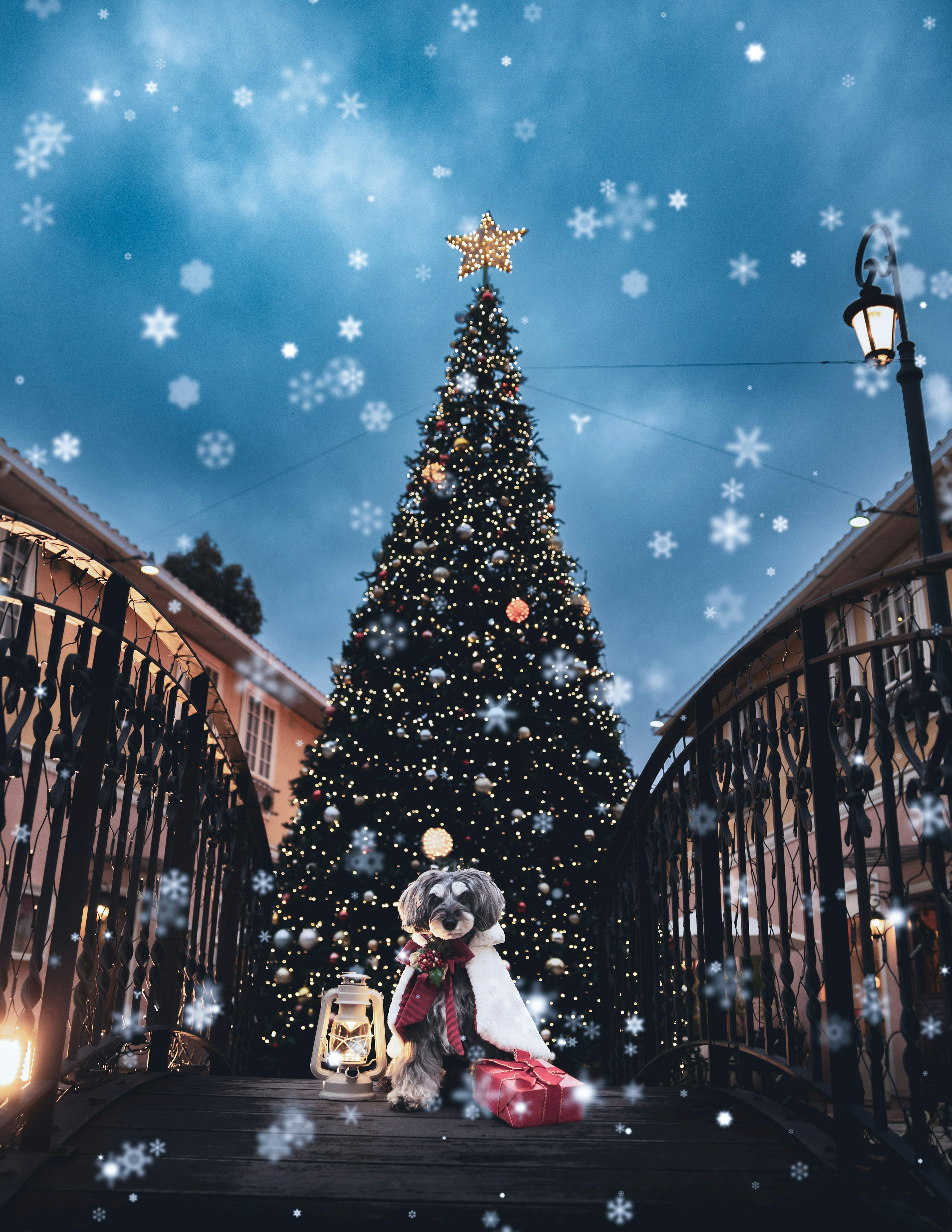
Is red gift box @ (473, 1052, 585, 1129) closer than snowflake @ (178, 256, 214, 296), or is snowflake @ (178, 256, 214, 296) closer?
red gift box @ (473, 1052, 585, 1129)

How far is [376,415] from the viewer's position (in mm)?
8578

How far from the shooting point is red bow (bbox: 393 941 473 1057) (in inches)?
113

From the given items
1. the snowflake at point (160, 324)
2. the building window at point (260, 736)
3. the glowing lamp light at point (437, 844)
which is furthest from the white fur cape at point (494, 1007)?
the building window at point (260, 736)

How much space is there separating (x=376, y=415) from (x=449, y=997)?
264 inches

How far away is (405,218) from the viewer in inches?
917

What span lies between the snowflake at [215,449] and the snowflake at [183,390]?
308 mm

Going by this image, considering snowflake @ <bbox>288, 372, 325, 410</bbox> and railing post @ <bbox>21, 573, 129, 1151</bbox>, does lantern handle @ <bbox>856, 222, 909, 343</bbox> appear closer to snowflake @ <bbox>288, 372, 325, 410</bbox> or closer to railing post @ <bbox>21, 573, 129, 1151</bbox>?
snowflake @ <bbox>288, 372, 325, 410</bbox>

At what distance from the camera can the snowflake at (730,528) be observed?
5711 millimetres

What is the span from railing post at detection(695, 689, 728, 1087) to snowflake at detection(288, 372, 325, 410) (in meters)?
4.03

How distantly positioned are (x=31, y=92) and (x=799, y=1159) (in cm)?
739

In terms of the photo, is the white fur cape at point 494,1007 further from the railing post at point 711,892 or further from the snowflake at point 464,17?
the snowflake at point 464,17

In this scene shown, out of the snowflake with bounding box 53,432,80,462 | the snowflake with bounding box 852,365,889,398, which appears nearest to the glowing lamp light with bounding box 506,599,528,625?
the snowflake with bounding box 852,365,889,398

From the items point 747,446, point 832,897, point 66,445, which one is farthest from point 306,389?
point 832,897

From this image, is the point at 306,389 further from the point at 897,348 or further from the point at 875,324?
the point at 897,348
